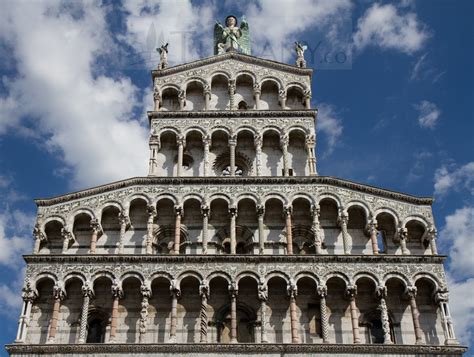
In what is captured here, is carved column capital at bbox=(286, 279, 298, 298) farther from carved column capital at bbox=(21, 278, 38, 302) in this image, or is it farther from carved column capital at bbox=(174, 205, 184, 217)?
carved column capital at bbox=(21, 278, 38, 302)

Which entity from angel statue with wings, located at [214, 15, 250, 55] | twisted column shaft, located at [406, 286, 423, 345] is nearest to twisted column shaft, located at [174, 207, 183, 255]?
twisted column shaft, located at [406, 286, 423, 345]

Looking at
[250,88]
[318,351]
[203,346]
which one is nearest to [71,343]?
[203,346]

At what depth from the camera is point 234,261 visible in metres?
22.5

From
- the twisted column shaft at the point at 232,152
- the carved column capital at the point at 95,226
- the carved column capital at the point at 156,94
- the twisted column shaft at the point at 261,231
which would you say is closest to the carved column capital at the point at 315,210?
the twisted column shaft at the point at 261,231

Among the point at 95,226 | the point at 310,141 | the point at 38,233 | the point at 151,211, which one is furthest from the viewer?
the point at 310,141

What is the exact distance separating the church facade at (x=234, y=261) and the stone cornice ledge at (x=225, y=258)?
3cm

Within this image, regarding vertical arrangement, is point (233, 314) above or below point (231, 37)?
below

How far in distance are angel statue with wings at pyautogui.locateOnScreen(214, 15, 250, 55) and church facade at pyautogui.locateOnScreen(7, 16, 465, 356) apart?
219 inches

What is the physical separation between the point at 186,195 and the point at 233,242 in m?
2.46

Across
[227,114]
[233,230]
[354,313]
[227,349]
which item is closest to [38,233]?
[233,230]

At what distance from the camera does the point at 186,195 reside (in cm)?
2431

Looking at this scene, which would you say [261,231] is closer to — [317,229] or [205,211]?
[317,229]

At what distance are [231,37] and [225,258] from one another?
1215 cm

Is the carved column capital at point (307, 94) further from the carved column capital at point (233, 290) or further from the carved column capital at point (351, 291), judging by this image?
the carved column capital at point (233, 290)
